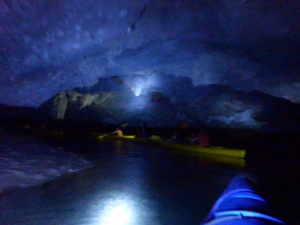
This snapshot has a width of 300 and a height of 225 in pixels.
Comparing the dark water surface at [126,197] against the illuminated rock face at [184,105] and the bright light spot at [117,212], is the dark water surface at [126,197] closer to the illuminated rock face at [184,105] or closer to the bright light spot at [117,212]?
the bright light spot at [117,212]

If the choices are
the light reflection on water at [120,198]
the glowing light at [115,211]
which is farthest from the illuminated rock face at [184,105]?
the glowing light at [115,211]

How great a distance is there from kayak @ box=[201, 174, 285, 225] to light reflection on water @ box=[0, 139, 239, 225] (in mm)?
1796

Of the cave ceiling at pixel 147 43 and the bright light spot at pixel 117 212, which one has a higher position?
the cave ceiling at pixel 147 43

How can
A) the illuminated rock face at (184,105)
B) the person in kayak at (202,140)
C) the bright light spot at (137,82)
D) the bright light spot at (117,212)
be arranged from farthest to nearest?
the illuminated rock face at (184,105) → the bright light spot at (137,82) → the person in kayak at (202,140) → the bright light spot at (117,212)

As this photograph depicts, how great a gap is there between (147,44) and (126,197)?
15.5ft

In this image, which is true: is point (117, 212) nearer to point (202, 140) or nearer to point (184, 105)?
point (202, 140)

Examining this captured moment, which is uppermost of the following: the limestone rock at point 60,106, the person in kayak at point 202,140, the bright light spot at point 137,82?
the bright light spot at point 137,82

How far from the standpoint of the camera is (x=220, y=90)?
1415 cm

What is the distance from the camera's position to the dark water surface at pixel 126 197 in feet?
14.9

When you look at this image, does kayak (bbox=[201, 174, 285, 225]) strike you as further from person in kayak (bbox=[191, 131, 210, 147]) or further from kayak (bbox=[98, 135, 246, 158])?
person in kayak (bbox=[191, 131, 210, 147])

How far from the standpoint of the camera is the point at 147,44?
321 inches

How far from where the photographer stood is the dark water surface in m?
4.54

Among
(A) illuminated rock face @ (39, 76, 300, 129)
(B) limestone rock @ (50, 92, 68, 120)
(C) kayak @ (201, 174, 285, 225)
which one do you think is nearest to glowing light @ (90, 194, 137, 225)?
(C) kayak @ (201, 174, 285, 225)

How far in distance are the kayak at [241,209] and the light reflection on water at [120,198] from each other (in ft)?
5.89
